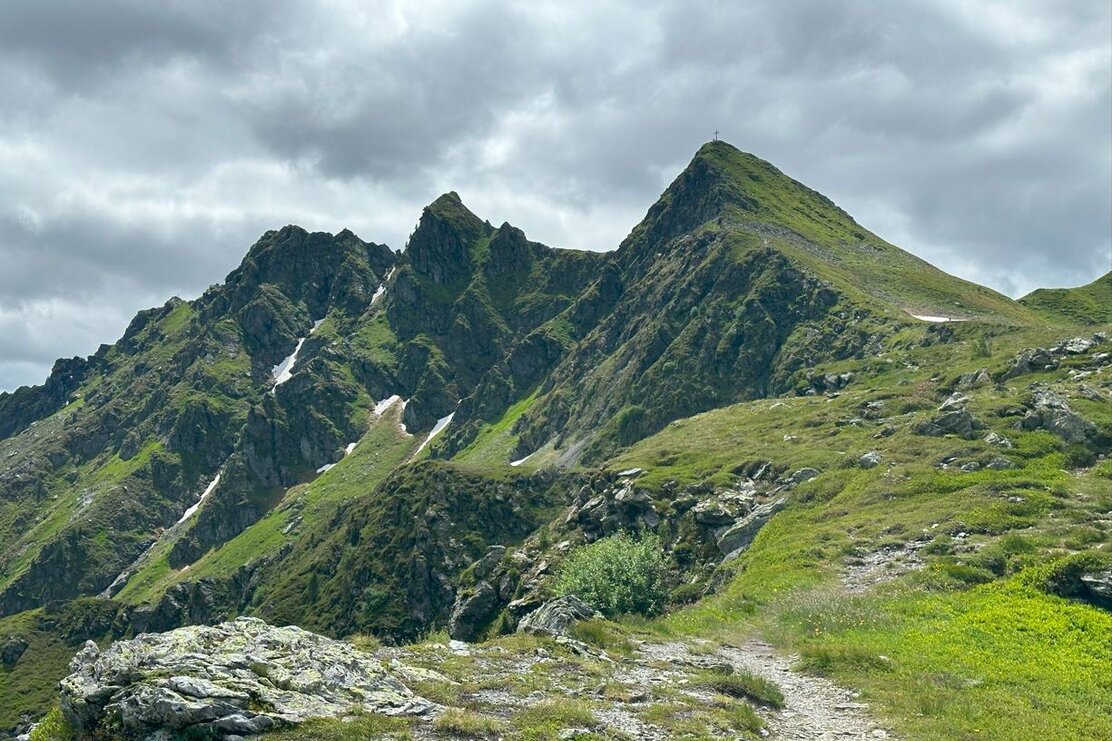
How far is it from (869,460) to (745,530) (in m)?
11.9

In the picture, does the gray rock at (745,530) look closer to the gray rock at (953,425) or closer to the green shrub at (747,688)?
the gray rock at (953,425)

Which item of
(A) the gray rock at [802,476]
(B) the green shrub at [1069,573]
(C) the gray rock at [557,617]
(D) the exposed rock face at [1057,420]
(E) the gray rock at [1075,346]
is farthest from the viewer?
(E) the gray rock at [1075,346]

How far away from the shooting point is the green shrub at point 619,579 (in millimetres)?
53531

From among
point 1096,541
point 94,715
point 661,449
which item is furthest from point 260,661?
point 661,449

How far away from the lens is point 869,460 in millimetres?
66188

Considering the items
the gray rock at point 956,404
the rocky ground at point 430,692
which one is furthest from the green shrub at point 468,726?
the gray rock at point 956,404

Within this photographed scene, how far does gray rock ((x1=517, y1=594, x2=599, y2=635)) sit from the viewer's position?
36.7 metres

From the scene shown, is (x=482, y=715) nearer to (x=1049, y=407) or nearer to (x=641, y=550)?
(x=641, y=550)

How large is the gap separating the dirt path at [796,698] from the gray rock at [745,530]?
28905mm

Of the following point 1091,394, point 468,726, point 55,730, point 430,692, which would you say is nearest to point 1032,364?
point 1091,394

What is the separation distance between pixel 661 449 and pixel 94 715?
100413 mm

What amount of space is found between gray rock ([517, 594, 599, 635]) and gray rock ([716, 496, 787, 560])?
25.8 metres

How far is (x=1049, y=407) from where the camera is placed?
61594 millimetres

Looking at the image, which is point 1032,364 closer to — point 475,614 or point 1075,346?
point 1075,346
